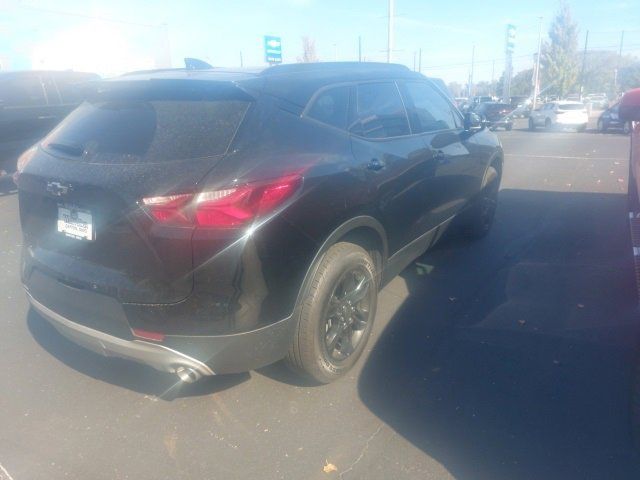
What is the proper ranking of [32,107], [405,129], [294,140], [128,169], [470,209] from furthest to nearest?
1. [32,107]
2. [470,209]
3. [405,129]
4. [294,140]
5. [128,169]

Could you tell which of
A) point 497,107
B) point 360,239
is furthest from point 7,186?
point 497,107

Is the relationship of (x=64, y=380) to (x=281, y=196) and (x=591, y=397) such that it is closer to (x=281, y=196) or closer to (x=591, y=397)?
(x=281, y=196)

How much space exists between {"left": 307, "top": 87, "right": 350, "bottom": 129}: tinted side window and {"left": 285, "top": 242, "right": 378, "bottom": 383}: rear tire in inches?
28.8

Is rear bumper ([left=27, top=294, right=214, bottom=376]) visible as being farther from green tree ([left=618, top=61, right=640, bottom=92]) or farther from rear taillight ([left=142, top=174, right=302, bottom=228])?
green tree ([left=618, top=61, right=640, bottom=92])

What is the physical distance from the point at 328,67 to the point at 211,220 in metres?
1.70

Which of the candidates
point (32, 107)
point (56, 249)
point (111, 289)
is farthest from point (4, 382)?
point (32, 107)

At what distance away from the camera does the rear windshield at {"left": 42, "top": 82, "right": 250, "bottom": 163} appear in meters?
2.39

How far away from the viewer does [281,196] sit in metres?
2.42

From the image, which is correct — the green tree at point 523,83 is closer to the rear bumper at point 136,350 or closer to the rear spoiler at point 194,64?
the rear spoiler at point 194,64

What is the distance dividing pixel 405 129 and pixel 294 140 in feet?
4.57

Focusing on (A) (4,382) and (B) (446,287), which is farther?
(B) (446,287)

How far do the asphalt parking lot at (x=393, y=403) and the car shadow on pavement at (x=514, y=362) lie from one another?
1 centimetres

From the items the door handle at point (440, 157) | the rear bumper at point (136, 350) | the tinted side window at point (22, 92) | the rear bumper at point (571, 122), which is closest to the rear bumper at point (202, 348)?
the rear bumper at point (136, 350)

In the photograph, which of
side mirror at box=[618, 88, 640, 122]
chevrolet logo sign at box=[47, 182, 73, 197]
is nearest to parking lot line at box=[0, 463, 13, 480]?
chevrolet logo sign at box=[47, 182, 73, 197]
